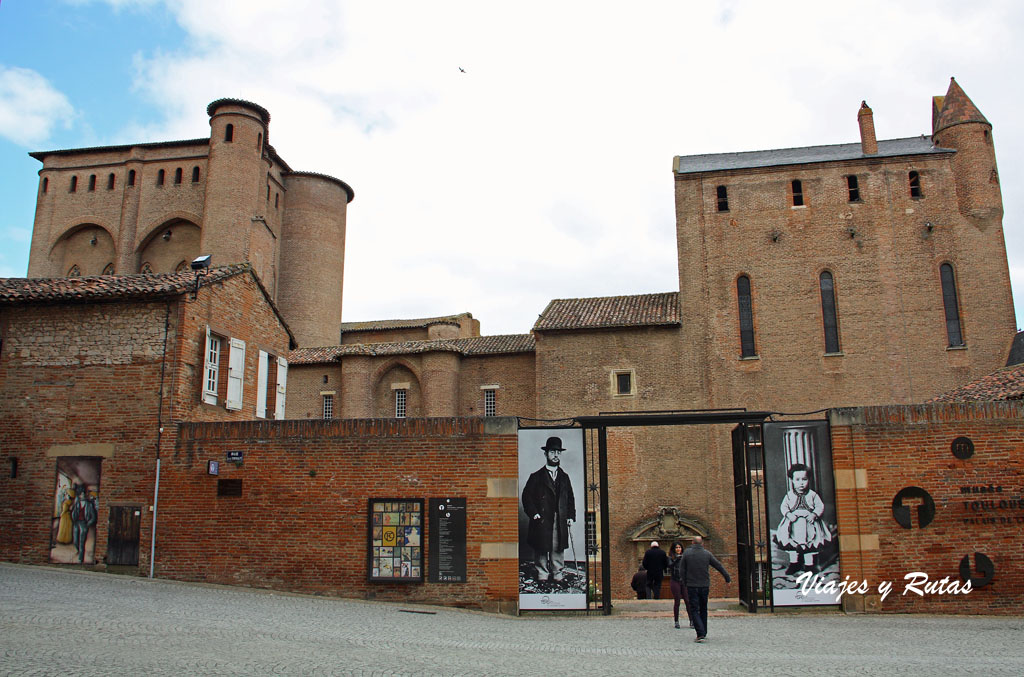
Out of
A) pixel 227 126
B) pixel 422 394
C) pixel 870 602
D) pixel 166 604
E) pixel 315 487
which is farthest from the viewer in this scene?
pixel 227 126

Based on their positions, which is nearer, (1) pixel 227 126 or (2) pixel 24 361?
(2) pixel 24 361

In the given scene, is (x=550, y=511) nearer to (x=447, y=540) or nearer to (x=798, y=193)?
(x=447, y=540)

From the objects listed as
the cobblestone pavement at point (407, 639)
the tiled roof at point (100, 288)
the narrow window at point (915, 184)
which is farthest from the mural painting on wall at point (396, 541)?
the narrow window at point (915, 184)

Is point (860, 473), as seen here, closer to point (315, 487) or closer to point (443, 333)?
point (315, 487)

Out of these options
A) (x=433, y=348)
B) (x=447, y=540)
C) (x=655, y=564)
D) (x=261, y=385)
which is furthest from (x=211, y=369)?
(x=433, y=348)

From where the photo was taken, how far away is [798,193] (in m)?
32.8

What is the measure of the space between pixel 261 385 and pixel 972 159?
28.6 meters

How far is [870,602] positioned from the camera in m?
13.1

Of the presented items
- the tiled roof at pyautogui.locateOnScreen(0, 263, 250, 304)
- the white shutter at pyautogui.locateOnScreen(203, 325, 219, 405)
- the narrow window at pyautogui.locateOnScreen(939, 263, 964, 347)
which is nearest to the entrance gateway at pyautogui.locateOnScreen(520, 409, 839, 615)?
the white shutter at pyautogui.locateOnScreen(203, 325, 219, 405)

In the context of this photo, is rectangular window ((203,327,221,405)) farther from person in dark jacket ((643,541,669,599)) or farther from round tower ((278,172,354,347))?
round tower ((278,172,354,347))

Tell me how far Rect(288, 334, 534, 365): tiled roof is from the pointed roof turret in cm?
1929

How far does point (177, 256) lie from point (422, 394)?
60.2ft

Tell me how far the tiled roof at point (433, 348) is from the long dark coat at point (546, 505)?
2003 cm

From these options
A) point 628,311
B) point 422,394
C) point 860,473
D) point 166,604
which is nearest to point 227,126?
point 422,394
